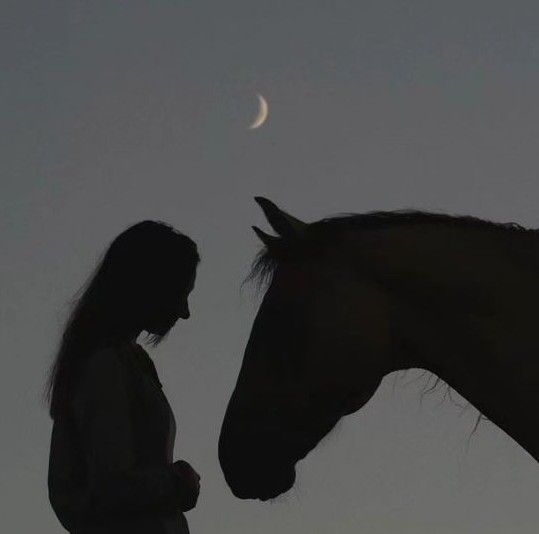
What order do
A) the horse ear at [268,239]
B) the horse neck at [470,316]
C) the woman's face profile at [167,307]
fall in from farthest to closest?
the woman's face profile at [167,307], the horse ear at [268,239], the horse neck at [470,316]

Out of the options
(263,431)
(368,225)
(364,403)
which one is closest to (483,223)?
(368,225)

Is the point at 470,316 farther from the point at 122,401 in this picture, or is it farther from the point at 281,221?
the point at 122,401

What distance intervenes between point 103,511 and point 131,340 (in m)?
0.56

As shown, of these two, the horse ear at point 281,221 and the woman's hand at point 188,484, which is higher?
the horse ear at point 281,221

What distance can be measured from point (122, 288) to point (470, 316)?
3.68 ft

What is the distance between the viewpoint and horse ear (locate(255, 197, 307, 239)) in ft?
13.8

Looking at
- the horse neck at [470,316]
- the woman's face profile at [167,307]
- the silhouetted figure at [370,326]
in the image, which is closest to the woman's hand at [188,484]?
the silhouetted figure at [370,326]

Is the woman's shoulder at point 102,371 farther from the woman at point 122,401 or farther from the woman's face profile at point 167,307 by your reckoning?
the woman's face profile at point 167,307

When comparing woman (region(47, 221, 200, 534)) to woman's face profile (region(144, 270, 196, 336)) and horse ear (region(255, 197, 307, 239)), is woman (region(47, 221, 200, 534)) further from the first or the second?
horse ear (region(255, 197, 307, 239))

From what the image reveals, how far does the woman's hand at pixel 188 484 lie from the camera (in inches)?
164

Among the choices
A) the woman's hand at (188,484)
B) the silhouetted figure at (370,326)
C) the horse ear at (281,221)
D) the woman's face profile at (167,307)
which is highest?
the horse ear at (281,221)

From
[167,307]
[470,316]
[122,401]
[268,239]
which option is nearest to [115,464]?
[122,401]

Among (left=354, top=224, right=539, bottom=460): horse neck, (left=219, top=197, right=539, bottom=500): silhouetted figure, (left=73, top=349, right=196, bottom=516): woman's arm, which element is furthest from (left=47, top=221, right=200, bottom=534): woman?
(left=354, top=224, right=539, bottom=460): horse neck

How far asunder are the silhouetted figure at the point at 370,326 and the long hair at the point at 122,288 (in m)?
0.31
